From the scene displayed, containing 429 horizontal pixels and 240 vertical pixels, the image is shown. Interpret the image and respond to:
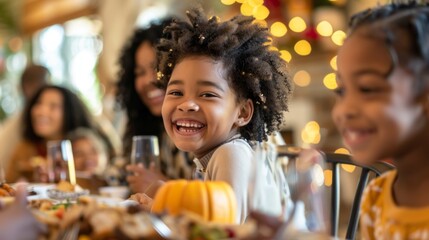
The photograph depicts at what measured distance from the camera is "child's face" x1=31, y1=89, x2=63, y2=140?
4.12 metres

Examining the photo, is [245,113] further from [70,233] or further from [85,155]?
[85,155]

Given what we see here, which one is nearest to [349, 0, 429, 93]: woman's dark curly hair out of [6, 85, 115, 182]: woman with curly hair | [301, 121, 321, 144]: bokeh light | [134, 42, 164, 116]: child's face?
[134, 42, 164, 116]: child's face

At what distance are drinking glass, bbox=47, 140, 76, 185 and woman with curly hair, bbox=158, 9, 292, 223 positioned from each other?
0.78 metres

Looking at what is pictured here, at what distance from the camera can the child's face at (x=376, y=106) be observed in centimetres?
110

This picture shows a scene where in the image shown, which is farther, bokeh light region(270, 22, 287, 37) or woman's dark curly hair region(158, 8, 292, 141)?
bokeh light region(270, 22, 287, 37)

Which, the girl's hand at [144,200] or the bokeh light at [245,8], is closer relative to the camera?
the girl's hand at [144,200]

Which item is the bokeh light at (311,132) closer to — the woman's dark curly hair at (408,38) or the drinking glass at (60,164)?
the drinking glass at (60,164)

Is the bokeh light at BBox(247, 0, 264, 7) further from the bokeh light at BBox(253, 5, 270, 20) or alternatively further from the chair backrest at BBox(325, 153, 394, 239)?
the chair backrest at BBox(325, 153, 394, 239)

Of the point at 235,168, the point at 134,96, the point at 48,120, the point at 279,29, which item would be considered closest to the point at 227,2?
the point at 279,29

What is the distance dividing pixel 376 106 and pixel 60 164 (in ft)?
6.04

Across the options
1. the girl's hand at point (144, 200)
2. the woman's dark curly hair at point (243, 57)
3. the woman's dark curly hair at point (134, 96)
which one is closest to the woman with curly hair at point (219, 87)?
the woman's dark curly hair at point (243, 57)

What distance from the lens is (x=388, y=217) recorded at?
121 cm

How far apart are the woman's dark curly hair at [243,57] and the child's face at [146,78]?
45.8 inches

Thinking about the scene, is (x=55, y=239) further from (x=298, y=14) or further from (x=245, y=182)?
(x=298, y=14)
